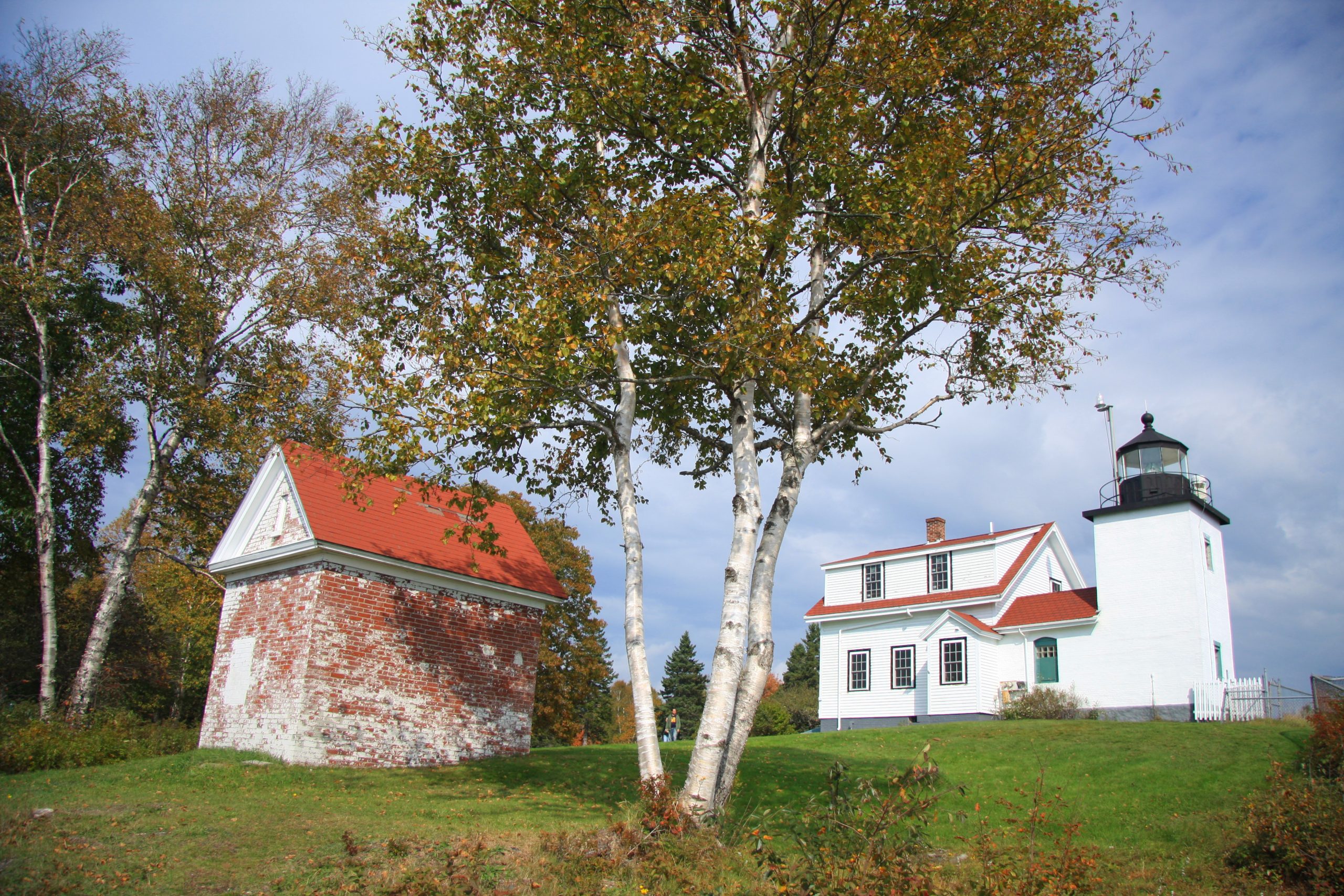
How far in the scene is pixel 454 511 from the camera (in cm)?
2080

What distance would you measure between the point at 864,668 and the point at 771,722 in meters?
10.5

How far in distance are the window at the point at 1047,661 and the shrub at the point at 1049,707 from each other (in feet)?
1.73

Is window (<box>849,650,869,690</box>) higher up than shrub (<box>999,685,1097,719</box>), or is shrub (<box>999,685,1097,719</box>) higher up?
window (<box>849,650,869,690</box>)

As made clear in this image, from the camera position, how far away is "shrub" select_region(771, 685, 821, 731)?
41281mm

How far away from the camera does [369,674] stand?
15477 mm

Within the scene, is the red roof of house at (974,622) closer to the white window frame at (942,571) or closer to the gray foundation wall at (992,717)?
the white window frame at (942,571)

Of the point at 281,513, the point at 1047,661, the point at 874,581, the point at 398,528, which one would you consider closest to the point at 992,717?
the point at 1047,661

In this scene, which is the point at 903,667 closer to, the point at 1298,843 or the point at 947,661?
the point at 947,661

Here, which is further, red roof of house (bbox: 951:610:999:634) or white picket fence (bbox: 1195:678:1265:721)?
red roof of house (bbox: 951:610:999:634)

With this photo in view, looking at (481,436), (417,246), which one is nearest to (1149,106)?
(481,436)

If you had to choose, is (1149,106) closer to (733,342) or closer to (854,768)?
(733,342)

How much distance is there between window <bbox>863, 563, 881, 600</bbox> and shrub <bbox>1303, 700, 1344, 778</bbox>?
16148mm

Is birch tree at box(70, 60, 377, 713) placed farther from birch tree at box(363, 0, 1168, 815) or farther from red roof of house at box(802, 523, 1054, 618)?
red roof of house at box(802, 523, 1054, 618)

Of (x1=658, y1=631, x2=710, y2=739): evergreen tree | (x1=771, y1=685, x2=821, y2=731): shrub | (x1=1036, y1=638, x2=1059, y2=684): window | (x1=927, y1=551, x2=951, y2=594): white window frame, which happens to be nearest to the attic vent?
(x1=927, y1=551, x2=951, y2=594): white window frame
